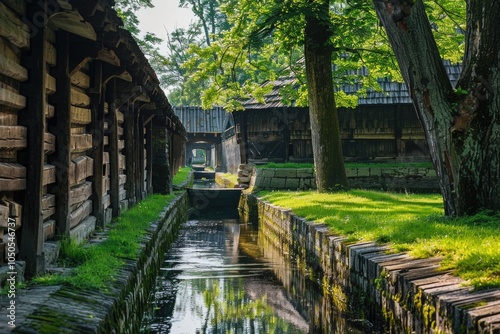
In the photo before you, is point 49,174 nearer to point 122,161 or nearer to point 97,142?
point 97,142

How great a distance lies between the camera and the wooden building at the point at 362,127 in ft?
71.9

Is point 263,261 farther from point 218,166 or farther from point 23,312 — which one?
point 218,166

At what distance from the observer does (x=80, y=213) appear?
7.75 m

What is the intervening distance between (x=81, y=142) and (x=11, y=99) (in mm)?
2887

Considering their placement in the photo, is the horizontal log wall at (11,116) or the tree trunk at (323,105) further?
the tree trunk at (323,105)

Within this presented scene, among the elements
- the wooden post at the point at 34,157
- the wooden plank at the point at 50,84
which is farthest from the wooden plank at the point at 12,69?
the wooden plank at the point at 50,84

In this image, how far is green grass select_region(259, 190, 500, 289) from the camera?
16.3ft

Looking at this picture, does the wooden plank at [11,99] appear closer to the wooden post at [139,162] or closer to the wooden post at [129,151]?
the wooden post at [129,151]

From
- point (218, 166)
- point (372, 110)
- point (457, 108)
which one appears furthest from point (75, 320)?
point (218, 166)

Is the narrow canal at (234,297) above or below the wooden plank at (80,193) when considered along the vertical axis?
below

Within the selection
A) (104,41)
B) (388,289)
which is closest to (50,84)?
(104,41)

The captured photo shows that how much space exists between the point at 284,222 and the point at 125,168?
3.81 m

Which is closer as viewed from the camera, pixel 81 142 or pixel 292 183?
pixel 81 142

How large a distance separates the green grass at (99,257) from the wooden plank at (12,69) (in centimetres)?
179
